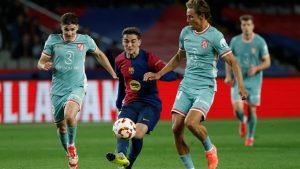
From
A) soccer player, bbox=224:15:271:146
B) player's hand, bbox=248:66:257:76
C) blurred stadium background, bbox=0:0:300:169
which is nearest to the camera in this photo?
blurred stadium background, bbox=0:0:300:169

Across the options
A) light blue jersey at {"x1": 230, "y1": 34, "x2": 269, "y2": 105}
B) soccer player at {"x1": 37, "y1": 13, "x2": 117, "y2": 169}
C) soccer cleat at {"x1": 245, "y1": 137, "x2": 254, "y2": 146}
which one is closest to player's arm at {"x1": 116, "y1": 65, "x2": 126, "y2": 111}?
soccer player at {"x1": 37, "y1": 13, "x2": 117, "y2": 169}

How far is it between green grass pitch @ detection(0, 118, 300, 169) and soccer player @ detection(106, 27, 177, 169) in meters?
1.08

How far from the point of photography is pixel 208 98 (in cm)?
1130

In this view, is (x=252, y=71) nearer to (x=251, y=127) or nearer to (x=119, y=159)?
(x=251, y=127)

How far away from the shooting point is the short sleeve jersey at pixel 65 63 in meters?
12.8

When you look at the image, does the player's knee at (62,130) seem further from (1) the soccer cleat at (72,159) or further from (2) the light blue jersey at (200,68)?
(2) the light blue jersey at (200,68)

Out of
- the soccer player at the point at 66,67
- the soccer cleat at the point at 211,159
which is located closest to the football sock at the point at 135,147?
the soccer cleat at the point at 211,159

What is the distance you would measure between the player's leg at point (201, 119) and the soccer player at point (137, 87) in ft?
2.62

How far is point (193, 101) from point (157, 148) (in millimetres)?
4675

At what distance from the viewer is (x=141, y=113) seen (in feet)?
38.7

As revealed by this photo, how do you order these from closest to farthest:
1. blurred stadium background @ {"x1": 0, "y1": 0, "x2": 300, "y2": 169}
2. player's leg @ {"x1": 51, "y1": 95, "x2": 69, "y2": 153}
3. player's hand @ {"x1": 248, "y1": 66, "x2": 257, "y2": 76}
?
player's leg @ {"x1": 51, "y1": 95, "x2": 69, "y2": 153} → blurred stadium background @ {"x1": 0, "y1": 0, "x2": 300, "y2": 169} → player's hand @ {"x1": 248, "y1": 66, "x2": 257, "y2": 76}

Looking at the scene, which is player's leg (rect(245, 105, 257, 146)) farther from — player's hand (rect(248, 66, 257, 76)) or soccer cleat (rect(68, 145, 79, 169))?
soccer cleat (rect(68, 145, 79, 169))

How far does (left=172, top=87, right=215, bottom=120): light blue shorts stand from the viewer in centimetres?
1121

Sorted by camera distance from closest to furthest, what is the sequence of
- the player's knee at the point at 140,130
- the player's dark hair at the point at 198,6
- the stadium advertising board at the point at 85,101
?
the player's dark hair at the point at 198,6, the player's knee at the point at 140,130, the stadium advertising board at the point at 85,101
